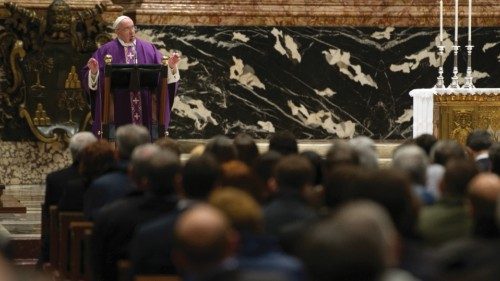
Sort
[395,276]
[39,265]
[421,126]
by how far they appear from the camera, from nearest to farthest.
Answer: [395,276], [39,265], [421,126]

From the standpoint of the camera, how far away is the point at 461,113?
51.0 feet

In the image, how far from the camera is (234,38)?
18359mm

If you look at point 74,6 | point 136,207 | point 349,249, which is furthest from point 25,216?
point 349,249

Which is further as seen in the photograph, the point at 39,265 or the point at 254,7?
the point at 254,7

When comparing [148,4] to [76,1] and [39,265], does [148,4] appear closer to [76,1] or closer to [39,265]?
[76,1]

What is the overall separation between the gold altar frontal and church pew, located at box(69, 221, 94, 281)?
7022 millimetres

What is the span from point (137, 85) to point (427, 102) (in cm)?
372

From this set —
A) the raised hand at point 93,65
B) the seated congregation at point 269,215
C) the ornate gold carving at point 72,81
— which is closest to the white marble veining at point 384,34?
the ornate gold carving at point 72,81

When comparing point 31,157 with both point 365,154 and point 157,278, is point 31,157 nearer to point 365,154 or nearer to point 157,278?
point 365,154

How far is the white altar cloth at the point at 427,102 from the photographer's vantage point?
50.6ft

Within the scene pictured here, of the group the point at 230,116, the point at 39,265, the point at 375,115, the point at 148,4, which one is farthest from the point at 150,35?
the point at 39,265

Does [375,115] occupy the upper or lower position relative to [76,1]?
lower

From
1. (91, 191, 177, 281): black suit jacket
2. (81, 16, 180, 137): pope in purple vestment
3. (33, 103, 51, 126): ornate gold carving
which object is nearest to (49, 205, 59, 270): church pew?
(91, 191, 177, 281): black suit jacket

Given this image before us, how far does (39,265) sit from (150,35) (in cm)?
774
